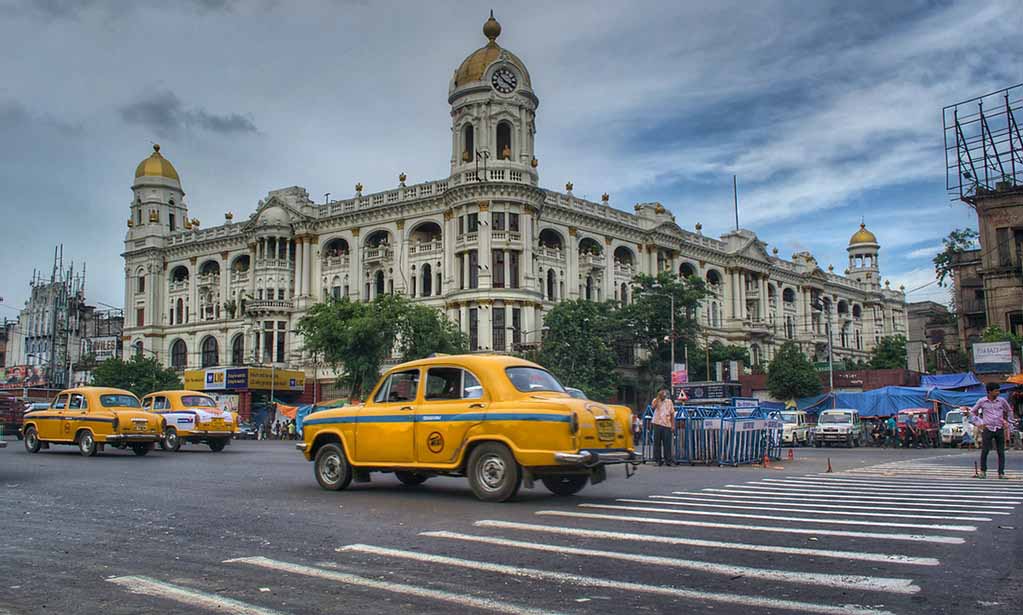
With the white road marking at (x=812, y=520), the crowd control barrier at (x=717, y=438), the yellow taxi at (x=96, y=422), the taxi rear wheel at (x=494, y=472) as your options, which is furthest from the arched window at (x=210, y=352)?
the white road marking at (x=812, y=520)

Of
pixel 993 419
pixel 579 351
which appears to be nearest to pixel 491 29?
pixel 579 351

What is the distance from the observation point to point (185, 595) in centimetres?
564

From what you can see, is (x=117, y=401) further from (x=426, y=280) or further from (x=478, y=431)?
(x=426, y=280)

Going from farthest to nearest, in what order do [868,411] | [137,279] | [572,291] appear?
[137,279] → [572,291] → [868,411]

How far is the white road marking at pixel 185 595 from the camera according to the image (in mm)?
5230

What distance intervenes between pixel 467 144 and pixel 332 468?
4499 cm

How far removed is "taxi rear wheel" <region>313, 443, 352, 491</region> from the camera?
1237cm

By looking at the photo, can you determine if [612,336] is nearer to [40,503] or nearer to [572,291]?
[572,291]

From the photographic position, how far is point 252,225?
64688 millimetres

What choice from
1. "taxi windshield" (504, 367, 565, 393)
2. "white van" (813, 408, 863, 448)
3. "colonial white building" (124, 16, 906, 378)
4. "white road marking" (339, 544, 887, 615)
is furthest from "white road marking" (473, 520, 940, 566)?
"colonial white building" (124, 16, 906, 378)

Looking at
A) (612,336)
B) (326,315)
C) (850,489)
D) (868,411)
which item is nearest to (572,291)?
(612,336)

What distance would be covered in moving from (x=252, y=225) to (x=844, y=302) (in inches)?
2506

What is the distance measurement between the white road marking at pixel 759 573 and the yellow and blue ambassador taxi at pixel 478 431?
10.1 ft

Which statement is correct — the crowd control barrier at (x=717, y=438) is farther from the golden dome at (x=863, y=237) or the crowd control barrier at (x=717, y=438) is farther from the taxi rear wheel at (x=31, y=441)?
the golden dome at (x=863, y=237)
